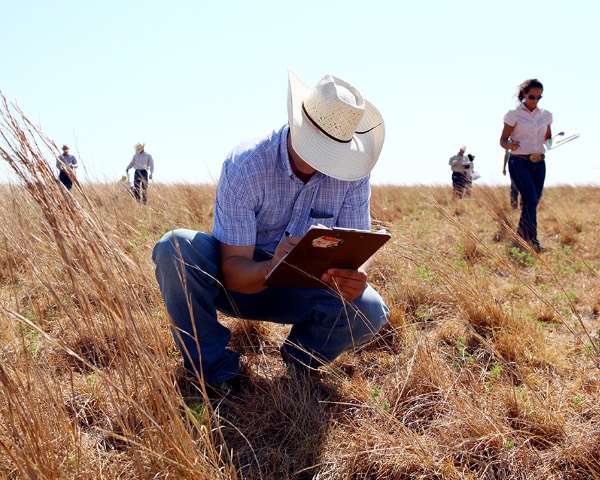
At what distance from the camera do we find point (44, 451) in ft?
4.53

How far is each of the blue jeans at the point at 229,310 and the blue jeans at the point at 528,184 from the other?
3.36 m

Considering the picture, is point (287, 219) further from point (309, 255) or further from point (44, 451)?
point (44, 451)

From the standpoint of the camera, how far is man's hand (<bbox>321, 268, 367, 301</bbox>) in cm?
210

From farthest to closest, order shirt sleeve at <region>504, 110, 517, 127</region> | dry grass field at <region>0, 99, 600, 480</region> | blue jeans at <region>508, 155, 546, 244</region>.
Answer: shirt sleeve at <region>504, 110, 517, 127</region>, blue jeans at <region>508, 155, 546, 244</region>, dry grass field at <region>0, 99, 600, 480</region>

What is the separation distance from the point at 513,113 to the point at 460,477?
465 centimetres

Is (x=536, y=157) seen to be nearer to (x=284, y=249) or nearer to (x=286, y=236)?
(x=286, y=236)

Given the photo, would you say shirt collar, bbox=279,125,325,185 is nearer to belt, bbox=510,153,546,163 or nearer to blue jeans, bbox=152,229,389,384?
blue jeans, bbox=152,229,389,384

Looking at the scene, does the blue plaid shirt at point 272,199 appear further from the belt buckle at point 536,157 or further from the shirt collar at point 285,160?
the belt buckle at point 536,157

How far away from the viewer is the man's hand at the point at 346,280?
82.7 inches

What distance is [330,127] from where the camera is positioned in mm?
2156

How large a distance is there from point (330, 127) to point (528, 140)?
3.98 m

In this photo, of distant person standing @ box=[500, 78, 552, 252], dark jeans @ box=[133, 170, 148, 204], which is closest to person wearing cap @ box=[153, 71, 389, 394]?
dark jeans @ box=[133, 170, 148, 204]

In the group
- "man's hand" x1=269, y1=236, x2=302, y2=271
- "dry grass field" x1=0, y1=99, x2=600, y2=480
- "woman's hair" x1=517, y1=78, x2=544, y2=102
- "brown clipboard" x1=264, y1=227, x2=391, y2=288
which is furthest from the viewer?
"woman's hair" x1=517, y1=78, x2=544, y2=102

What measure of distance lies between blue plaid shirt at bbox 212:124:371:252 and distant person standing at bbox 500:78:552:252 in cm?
342
